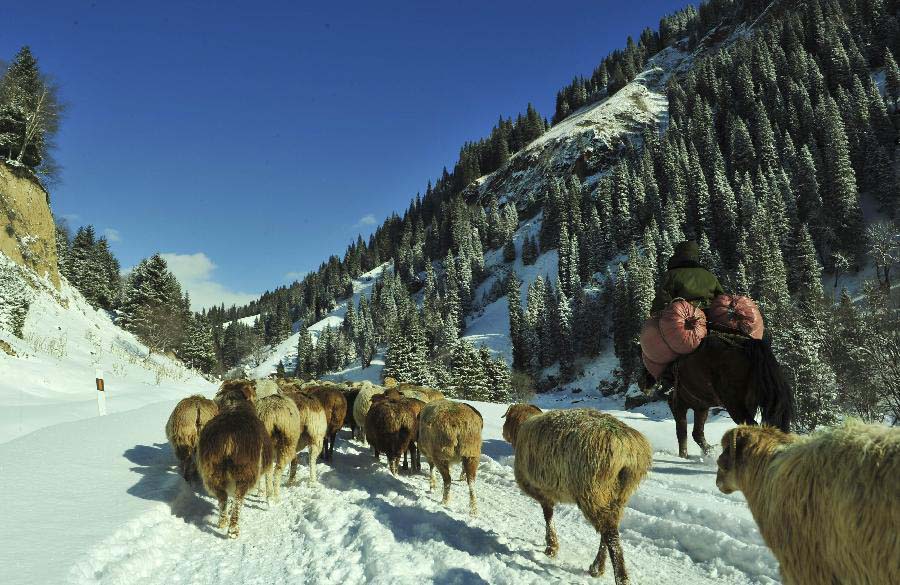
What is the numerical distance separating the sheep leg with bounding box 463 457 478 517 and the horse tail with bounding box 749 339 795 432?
4.22 m

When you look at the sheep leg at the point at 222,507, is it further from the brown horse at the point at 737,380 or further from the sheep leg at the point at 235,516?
the brown horse at the point at 737,380

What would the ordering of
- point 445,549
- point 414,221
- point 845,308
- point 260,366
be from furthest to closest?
point 414,221 → point 260,366 → point 845,308 → point 445,549

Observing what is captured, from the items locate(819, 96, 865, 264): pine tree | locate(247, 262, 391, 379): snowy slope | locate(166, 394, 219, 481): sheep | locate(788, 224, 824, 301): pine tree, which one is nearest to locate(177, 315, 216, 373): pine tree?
locate(247, 262, 391, 379): snowy slope

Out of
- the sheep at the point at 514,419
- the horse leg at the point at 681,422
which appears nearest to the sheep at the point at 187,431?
the sheep at the point at 514,419

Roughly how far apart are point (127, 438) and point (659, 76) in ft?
612

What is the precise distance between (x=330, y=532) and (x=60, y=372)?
17.1m

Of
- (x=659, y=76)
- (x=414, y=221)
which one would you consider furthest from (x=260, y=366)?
(x=659, y=76)

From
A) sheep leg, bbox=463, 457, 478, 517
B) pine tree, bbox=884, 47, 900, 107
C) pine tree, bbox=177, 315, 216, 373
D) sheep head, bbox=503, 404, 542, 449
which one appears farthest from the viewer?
pine tree, bbox=884, 47, 900, 107

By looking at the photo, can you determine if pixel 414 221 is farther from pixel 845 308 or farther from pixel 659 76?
pixel 845 308

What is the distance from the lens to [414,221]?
18525 cm

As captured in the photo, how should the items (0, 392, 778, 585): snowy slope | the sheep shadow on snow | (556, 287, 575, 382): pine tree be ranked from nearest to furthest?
(0, 392, 778, 585): snowy slope < the sheep shadow on snow < (556, 287, 575, 382): pine tree

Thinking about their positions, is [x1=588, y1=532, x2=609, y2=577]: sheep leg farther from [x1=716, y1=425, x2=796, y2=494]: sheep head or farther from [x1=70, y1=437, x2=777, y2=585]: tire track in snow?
[x1=716, y1=425, x2=796, y2=494]: sheep head

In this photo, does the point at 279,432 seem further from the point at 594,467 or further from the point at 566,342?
the point at 566,342

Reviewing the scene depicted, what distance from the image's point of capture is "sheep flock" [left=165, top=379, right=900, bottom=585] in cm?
213
